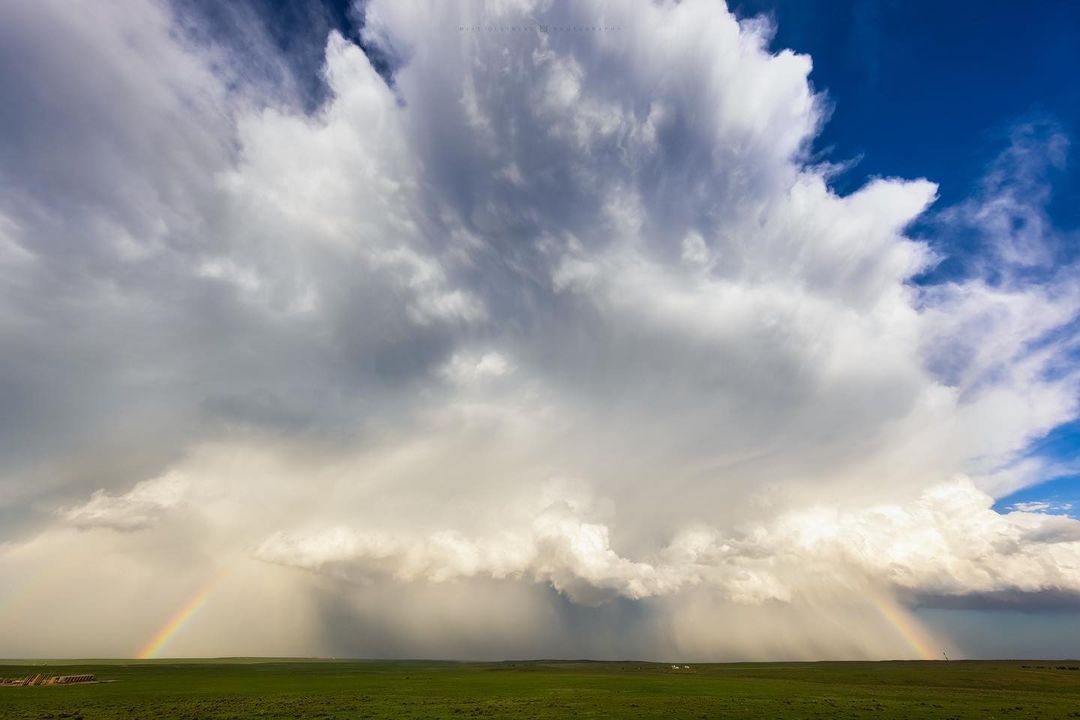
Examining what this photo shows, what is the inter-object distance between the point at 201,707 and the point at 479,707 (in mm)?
43775

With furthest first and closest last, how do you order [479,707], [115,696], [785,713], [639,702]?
[115,696]
[639,702]
[479,707]
[785,713]

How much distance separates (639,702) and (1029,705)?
207 feet

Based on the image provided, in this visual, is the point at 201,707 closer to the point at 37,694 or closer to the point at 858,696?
the point at 37,694

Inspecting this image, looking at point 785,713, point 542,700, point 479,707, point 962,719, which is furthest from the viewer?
point 542,700

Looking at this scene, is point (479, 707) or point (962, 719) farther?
point (479, 707)

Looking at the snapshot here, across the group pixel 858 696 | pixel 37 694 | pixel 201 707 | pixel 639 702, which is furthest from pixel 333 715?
pixel 858 696

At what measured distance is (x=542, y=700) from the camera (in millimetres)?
93438

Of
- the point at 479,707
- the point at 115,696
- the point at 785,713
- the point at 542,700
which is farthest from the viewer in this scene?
the point at 115,696

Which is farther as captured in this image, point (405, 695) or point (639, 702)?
point (405, 695)

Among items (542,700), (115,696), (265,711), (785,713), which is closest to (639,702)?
(542,700)

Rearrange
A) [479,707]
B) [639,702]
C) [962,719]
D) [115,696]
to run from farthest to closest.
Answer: [115,696] < [639,702] < [479,707] < [962,719]

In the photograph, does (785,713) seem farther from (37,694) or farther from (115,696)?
(37,694)

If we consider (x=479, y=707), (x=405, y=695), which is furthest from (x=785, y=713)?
(x=405, y=695)

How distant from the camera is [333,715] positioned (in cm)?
7244
